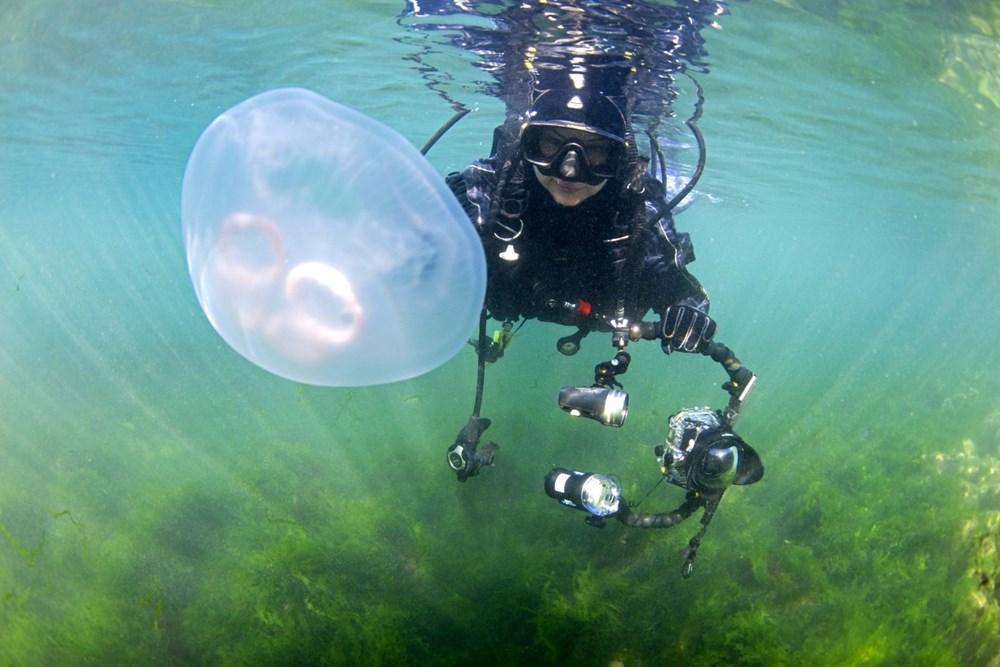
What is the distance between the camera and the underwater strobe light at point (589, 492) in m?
3.55

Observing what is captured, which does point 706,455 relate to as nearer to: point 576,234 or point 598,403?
point 598,403

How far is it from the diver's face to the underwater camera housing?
167cm

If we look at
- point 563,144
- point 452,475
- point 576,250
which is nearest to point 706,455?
point 576,250

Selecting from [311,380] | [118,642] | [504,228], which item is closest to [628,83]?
[504,228]

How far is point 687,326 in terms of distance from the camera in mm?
3547

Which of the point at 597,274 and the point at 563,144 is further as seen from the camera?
the point at 597,274

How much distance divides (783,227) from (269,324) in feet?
109

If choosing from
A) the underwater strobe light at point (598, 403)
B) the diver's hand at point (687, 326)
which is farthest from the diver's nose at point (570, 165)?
the underwater strobe light at point (598, 403)

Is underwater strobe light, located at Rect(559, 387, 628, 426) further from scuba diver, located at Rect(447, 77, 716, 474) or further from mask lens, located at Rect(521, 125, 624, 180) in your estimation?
mask lens, located at Rect(521, 125, 624, 180)

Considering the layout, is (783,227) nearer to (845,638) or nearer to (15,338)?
(845,638)

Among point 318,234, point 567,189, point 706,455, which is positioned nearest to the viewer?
point 318,234

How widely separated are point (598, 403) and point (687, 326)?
0.79 metres

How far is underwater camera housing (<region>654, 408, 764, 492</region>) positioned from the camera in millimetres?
3281

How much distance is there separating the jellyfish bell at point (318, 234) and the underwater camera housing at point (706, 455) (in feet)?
6.40
